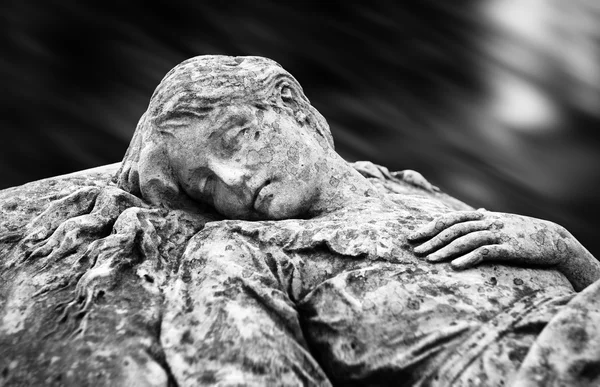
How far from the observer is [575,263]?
5.97 ft

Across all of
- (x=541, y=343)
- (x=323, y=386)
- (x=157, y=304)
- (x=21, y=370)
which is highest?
(x=541, y=343)

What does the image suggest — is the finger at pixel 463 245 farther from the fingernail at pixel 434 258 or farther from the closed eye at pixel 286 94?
the closed eye at pixel 286 94

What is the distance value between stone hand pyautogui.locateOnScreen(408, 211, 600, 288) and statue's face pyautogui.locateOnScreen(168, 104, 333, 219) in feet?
1.75

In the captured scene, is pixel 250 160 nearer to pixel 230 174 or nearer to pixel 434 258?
pixel 230 174

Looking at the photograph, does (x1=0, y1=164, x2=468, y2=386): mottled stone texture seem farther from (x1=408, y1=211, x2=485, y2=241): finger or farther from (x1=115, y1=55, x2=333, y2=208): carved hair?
(x1=408, y1=211, x2=485, y2=241): finger

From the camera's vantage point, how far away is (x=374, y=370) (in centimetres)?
145

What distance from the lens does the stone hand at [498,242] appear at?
1640mm

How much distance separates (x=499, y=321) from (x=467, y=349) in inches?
5.6

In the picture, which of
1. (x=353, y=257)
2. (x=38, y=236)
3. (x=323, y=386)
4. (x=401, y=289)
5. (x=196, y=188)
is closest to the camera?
(x=323, y=386)

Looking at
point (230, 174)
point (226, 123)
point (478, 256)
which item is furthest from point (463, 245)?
point (226, 123)

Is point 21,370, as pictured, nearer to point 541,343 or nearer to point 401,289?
point 401,289

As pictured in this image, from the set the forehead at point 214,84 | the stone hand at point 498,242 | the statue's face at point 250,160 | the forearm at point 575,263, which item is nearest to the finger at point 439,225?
the stone hand at point 498,242

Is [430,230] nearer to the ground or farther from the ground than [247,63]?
nearer to the ground

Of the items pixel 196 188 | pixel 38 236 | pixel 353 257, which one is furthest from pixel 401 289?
pixel 38 236
